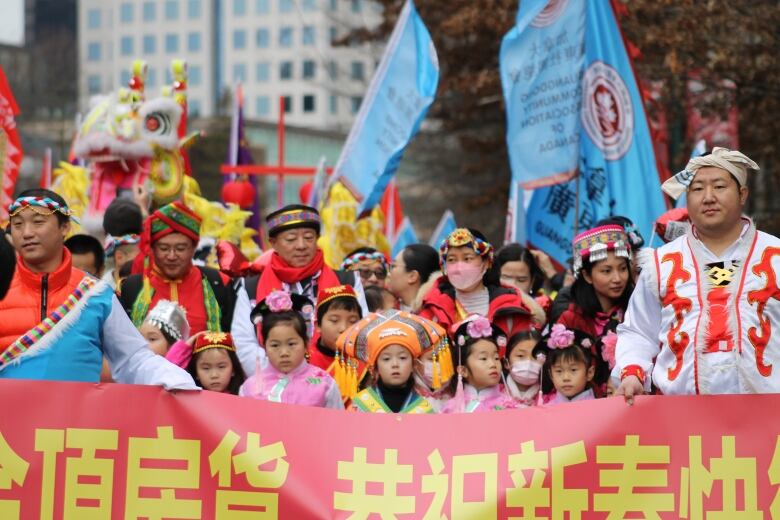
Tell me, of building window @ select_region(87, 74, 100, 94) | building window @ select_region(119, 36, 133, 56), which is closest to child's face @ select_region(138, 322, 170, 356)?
building window @ select_region(87, 74, 100, 94)

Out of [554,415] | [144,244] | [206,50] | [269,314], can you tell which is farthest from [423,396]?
[206,50]

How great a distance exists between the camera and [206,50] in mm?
103625

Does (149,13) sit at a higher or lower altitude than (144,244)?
higher

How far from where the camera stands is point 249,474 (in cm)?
567

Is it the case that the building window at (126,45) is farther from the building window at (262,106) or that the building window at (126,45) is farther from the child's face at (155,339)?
the child's face at (155,339)

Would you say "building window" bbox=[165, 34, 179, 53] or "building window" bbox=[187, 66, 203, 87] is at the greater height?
"building window" bbox=[165, 34, 179, 53]

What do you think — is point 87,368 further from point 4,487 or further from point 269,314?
point 269,314

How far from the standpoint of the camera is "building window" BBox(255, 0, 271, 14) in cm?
9938

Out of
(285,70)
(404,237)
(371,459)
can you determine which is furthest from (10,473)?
(285,70)

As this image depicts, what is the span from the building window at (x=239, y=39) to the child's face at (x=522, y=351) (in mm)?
94936

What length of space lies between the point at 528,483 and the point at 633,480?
15.1 inches

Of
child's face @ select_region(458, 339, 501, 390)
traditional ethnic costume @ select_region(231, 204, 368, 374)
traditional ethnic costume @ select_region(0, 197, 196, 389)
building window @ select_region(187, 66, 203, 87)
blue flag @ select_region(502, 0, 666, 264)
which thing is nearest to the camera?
traditional ethnic costume @ select_region(0, 197, 196, 389)

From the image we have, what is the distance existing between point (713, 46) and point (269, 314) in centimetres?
751

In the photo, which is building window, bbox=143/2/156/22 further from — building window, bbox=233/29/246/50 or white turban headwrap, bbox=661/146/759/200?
white turban headwrap, bbox=661/146/759/200
